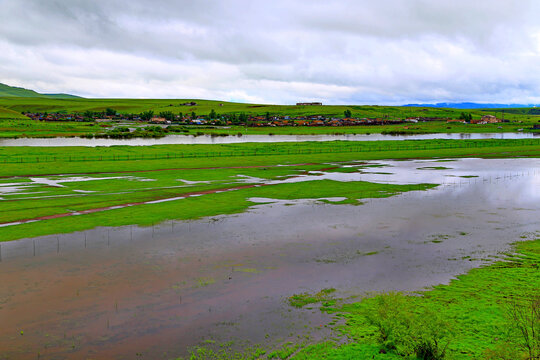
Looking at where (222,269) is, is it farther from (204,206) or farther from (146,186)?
(146,186)

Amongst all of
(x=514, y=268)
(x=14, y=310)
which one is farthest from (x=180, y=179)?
(x=514, y=268)

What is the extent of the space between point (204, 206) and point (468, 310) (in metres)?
26.5

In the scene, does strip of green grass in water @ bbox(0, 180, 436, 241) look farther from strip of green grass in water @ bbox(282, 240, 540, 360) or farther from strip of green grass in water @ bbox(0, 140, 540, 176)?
strip of green grass in water @ bbox(0, 140, 540, 176)

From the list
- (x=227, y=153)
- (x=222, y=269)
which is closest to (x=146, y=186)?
(x=222, y=269)

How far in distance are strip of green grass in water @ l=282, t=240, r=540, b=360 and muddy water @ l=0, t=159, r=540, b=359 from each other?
1.18m

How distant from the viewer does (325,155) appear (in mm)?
90500

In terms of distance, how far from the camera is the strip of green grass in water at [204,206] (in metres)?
31.5

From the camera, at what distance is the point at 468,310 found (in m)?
17.4

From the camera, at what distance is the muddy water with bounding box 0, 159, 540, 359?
53.7ft

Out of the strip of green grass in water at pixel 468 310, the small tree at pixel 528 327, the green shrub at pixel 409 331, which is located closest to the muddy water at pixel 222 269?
the strip of green grass in water at pixel 468 310

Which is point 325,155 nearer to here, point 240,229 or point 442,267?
point 240,229

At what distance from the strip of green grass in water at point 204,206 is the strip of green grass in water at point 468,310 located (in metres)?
20.0

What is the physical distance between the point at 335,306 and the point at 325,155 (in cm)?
7346

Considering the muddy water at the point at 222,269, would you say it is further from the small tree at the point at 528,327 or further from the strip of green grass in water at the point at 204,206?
the small tree at the point at 528,327
